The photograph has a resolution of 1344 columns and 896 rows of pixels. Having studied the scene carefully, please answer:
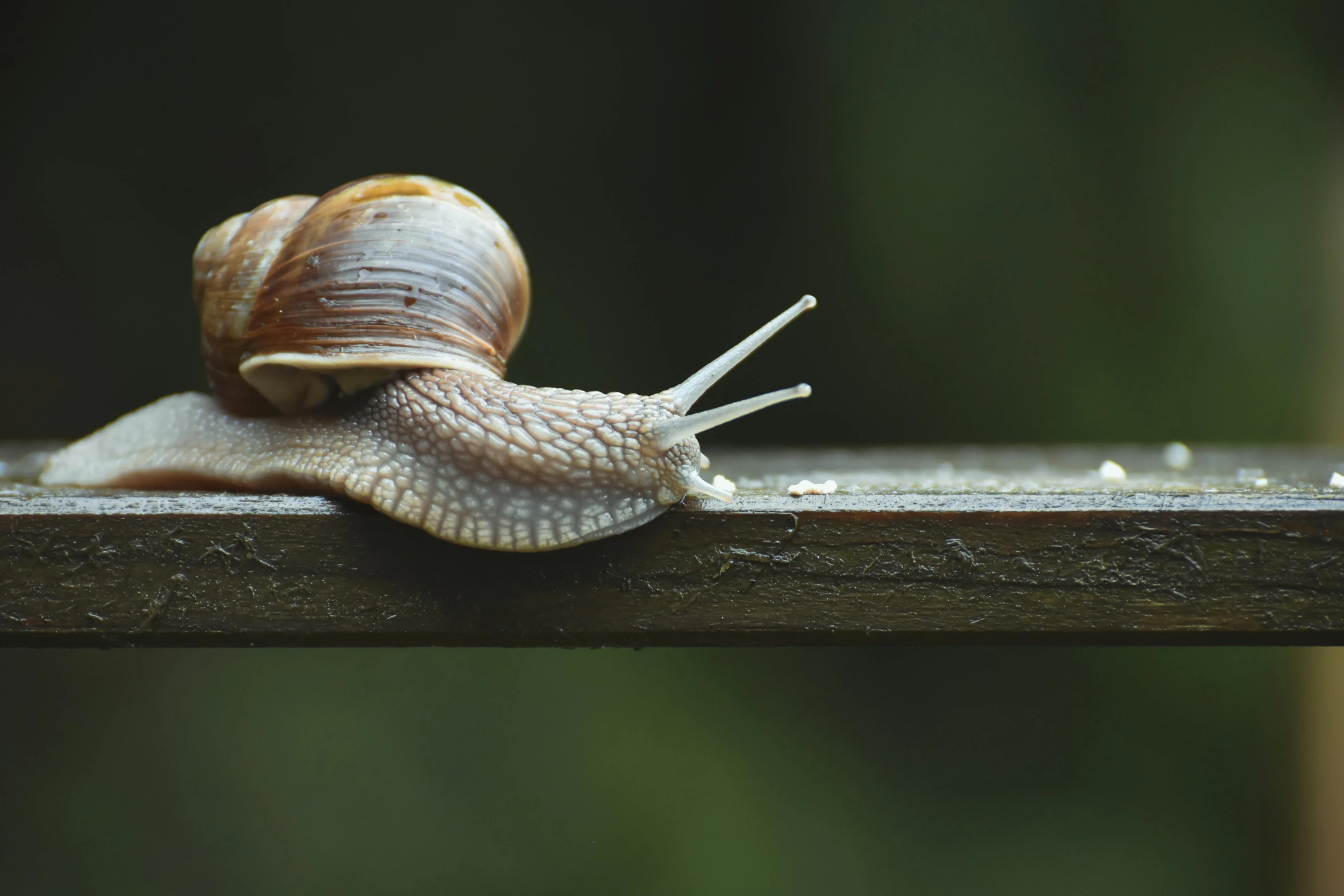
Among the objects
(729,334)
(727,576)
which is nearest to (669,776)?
(729,334)

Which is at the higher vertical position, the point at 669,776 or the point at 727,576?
the point at 727,576

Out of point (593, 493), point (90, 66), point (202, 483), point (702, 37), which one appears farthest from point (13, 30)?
point (593, 493)

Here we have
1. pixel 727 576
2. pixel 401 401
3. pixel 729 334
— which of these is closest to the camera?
pixel 727 576

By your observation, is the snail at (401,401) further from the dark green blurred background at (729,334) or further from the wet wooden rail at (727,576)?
the dark green blurred background at (729,334)

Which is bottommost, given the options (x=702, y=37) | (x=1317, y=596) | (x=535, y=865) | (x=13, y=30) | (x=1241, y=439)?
(x=535, y=865)

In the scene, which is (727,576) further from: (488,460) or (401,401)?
(401,401)

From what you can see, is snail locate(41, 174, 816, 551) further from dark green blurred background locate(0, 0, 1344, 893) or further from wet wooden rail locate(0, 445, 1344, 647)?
dark green blurred background locate(0, 0, 1344, 893)

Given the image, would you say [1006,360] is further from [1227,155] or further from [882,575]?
[882,575]
